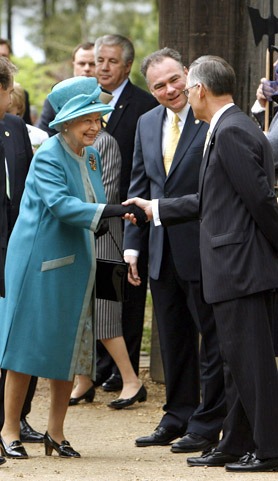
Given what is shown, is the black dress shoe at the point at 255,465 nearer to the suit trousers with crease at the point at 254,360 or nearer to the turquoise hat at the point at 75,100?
the suit trousers with crease at the point at 254,360

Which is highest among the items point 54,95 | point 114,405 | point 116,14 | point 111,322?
point 116,14

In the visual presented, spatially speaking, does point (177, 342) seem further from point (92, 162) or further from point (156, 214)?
point (92, 162)

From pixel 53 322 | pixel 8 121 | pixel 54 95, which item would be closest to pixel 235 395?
pixel 53 322

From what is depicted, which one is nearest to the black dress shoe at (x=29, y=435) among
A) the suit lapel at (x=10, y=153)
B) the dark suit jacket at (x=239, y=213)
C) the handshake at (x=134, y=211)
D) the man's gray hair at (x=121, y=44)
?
the suit lapel at (x=10, y=153)

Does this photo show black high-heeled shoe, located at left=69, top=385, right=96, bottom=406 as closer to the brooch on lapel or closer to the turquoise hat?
the brooch on lapel

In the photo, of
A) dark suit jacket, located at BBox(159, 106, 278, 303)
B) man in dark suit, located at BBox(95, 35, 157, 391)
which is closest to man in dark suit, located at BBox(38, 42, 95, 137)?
man in dark suit, located at BBox(95, 35, 157, 391)

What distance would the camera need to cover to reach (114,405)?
8781mm

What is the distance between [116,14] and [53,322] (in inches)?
1483

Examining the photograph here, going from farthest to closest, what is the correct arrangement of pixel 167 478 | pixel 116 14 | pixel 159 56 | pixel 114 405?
1. pixel 116 14
2. pixel 114 405
3. pixel 159 56
4. pixel 167 478

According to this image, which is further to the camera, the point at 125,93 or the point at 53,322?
the point at 125,93

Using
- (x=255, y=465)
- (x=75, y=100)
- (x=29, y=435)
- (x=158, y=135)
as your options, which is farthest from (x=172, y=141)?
(x=255, y=465)

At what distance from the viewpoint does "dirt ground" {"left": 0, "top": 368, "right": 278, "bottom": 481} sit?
620 cm

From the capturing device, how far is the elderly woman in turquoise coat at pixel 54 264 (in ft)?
22.1

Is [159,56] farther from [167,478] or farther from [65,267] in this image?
[167,478]
